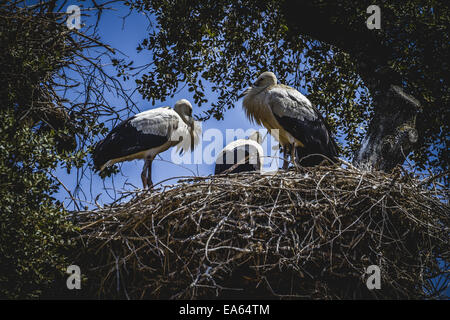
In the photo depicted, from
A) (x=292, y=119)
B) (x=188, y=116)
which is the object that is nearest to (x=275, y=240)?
(x=292, y=119)

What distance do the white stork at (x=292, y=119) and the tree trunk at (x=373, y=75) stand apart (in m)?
0.59

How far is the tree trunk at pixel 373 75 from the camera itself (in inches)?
214

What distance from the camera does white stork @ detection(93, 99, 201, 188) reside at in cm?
608

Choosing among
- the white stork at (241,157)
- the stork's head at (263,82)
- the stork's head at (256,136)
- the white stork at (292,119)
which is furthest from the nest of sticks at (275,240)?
the stork's head at (256,136)

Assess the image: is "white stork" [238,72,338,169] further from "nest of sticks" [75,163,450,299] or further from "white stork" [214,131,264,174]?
"nest of sticks" [75,163,450,299]

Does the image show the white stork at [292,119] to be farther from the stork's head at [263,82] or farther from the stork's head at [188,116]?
the stork's head at [188,116]

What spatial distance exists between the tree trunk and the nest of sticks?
1061 mm

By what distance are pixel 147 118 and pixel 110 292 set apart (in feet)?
9.74

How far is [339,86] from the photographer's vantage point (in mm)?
7004

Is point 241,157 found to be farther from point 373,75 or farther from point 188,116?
point 373,75

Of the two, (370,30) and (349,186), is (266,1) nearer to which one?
(370,30)

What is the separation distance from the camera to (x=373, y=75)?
5.93m

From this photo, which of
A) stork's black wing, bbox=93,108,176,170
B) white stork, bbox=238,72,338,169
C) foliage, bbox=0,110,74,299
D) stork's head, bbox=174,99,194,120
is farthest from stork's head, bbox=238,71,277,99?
foliage, bbox=0,110,74,299
